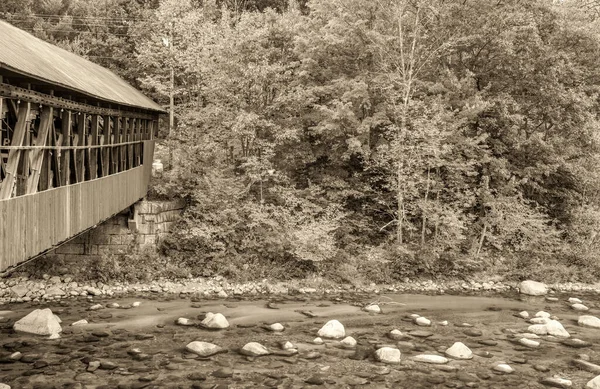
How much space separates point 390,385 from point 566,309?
27.1 ft

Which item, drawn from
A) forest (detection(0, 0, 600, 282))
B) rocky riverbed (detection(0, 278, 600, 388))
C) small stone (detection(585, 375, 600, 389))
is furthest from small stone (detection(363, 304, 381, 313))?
small stone (detection(585, 375, 600, 389))

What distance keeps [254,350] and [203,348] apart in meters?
1.04

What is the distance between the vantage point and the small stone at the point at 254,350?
10305mm

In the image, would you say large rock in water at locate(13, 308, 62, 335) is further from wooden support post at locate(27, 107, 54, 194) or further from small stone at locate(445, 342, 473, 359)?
small stone at locate(445, 342, 473, 359)

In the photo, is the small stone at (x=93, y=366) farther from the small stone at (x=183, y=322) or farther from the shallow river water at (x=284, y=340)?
the small stone at (x=183, y=322)

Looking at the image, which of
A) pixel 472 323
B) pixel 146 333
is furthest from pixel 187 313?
pixel 472 323

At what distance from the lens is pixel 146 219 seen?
17141 mm

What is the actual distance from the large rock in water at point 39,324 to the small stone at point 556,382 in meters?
9.98

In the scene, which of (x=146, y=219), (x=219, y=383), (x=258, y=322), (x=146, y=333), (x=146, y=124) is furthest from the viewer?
(x=146, y=124)

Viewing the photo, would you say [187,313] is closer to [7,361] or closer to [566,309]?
[7,361]

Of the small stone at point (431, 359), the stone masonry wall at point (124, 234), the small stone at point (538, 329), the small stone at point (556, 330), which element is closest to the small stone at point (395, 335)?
the small stone at point (431, 359)

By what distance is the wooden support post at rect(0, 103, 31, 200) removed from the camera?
799 centimetres

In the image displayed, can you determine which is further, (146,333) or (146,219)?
(146,219)

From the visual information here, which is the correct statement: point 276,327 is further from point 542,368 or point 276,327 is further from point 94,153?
point 94,153
